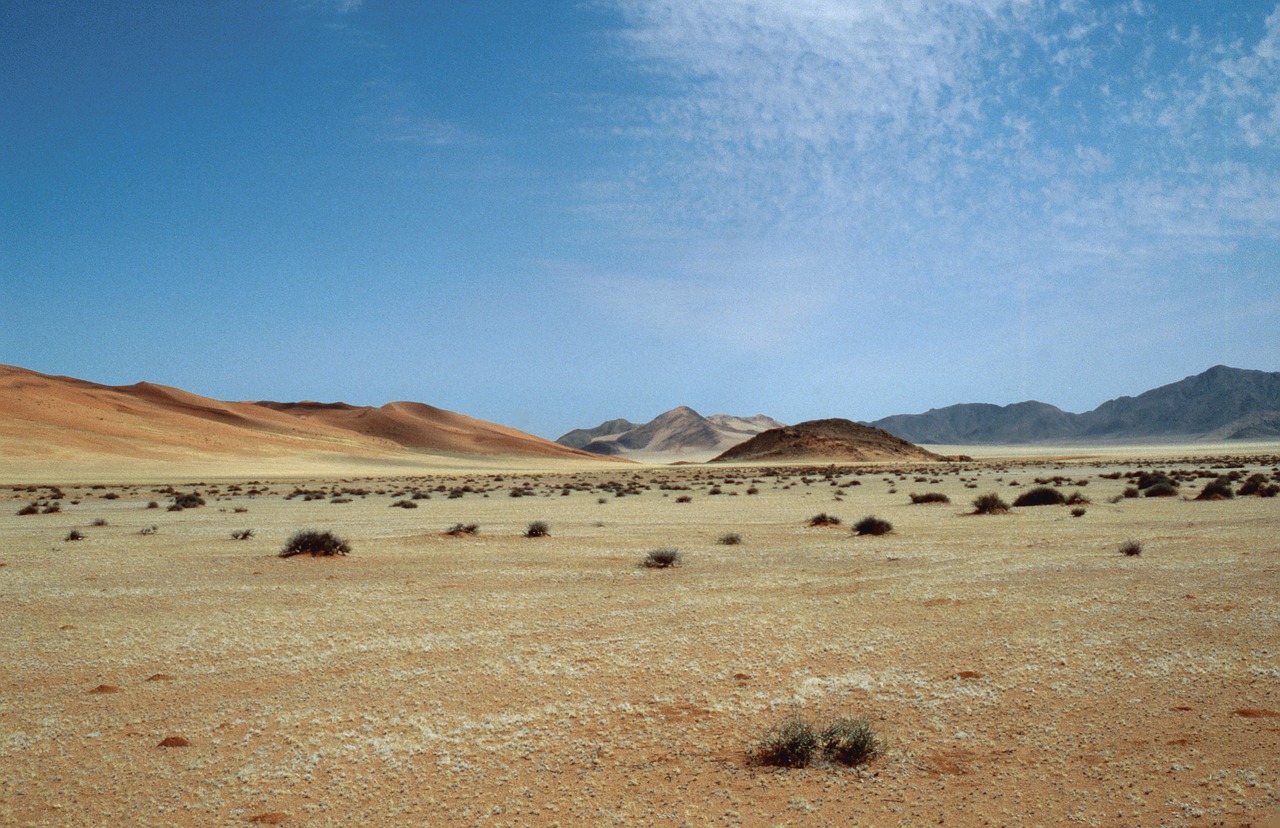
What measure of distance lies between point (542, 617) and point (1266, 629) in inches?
328

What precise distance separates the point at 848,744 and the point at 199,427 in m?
118

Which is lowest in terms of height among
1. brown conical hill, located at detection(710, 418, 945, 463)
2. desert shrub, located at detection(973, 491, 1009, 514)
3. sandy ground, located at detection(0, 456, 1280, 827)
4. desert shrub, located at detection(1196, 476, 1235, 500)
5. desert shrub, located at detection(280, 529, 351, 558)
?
sandy ground, located at detection(0, 456, 1280, 827)

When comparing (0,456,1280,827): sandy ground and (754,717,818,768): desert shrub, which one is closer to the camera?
(0,456,1280,827): sandy ground

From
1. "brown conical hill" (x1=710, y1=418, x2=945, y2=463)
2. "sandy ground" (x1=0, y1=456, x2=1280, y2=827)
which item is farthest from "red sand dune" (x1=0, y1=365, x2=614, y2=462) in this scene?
"sandy ground" (x1=0, y1=456, x2=1280, y2=827)

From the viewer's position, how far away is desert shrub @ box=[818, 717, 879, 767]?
5906mm

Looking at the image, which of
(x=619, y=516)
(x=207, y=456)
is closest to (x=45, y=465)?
(x=207, y=456)

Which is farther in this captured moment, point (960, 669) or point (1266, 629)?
point (1266, 629)

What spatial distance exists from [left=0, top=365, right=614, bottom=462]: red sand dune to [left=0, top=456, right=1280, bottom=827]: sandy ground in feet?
262

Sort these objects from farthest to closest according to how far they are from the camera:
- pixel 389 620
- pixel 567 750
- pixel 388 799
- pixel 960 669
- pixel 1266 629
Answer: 1. pixel 389 620
2. pixel 1266 629
3. pixel 960 669
4. pixel 567 750
5. pixel 388 799

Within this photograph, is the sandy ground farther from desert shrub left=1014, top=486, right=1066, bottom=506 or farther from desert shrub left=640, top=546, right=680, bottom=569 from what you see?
desert shrub left=1014, top=486, right=1066, bottom=506

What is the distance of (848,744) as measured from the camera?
593 centimetres

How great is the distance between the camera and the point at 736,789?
5531 millimetres

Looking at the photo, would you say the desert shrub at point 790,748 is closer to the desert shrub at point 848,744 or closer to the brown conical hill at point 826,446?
the desert shrub at point 848,744

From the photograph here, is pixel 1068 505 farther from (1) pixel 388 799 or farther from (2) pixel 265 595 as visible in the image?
(1) pixel 388 799
